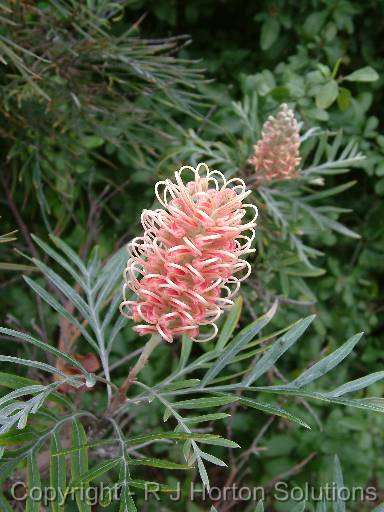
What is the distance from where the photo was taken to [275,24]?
189cm

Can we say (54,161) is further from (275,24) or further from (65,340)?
(275,24)

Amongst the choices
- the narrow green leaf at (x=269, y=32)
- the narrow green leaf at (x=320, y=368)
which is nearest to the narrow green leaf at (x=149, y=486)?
the narrow green leaf at (x=320, y=368)

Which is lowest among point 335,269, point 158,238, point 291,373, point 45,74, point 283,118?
point 291,373

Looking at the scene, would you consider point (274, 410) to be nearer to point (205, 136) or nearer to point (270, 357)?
point (270, 357)

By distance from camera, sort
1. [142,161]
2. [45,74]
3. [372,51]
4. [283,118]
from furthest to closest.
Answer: [372,51], [142,161], [45,74], [283,118]

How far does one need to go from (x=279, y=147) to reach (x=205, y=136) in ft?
1.71

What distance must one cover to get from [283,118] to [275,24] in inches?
26.6

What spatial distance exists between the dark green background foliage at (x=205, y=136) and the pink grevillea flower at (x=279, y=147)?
0.49 ft

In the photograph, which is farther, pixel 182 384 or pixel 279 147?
pixel 279 147

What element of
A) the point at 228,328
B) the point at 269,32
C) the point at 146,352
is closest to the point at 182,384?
the point at 146,352

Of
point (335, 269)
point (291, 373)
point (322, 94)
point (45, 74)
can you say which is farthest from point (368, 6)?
point (291, 373)

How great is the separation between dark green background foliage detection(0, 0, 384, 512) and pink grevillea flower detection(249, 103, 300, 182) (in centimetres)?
15

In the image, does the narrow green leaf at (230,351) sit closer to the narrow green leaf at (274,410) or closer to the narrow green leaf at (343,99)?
the narrow green leaf at (274,410)

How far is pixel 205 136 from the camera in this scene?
184 centimetres
